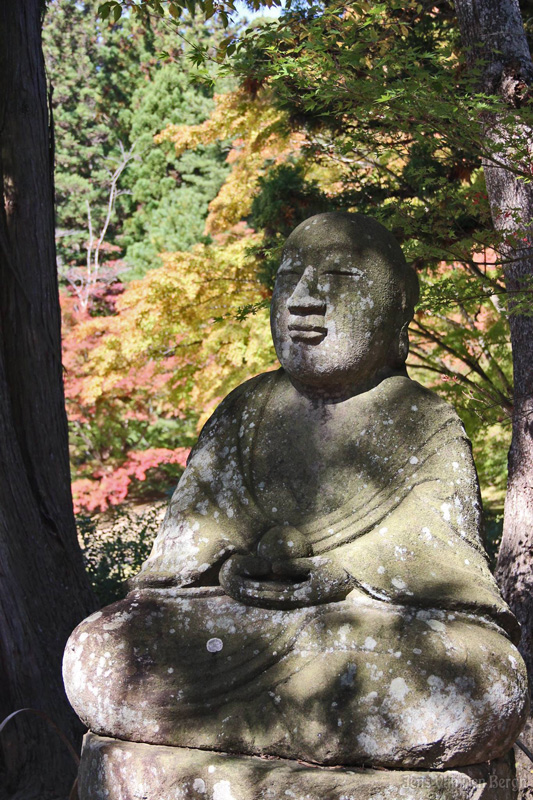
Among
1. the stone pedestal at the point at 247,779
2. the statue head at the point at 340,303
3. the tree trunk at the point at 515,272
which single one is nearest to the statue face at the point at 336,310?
the statue head at the point at 340,303

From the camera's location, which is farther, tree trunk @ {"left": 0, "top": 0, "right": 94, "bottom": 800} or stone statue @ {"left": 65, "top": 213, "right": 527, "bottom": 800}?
tree trunk @ {"left": 0, "top": 0, "right": 94, "bottom": 800}

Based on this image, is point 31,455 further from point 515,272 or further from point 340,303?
point 515,272

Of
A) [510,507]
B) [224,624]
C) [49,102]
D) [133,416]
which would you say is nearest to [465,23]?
[49,102]

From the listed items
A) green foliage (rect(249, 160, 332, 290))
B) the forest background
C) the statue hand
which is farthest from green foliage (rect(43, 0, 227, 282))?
the statue hand

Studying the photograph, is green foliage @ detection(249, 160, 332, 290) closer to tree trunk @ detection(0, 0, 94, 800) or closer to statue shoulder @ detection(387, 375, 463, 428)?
tree trunk @ detection(0, 0, 94, 800)

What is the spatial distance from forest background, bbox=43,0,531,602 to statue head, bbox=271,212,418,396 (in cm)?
82

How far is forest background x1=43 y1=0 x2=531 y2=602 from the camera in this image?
4.19 metres

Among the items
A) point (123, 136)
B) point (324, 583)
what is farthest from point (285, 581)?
point (123, 136)

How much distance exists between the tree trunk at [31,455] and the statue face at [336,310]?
1742 mm

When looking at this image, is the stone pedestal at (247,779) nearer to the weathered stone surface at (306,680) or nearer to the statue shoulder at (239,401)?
the weathered stone surface at (306,680)

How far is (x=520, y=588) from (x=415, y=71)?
2730mm

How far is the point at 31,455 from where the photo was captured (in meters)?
4.07

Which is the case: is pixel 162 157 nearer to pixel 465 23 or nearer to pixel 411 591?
pixel 465 23

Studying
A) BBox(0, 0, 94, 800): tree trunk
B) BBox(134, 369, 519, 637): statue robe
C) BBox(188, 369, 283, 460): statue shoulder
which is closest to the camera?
BBox(134, 369, 519, 637): statue robe
